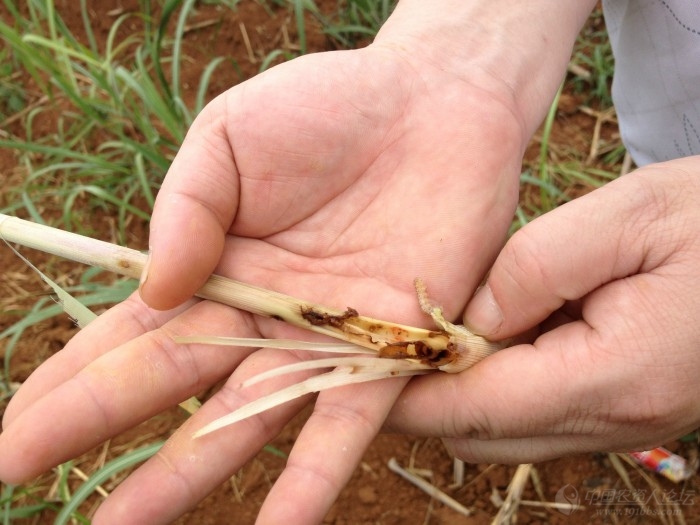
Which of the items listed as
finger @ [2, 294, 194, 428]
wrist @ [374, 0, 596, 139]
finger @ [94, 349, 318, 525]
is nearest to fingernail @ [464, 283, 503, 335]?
finger @ [94, 349, 318, 525]

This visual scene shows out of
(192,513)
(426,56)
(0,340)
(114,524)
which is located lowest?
(192,513)

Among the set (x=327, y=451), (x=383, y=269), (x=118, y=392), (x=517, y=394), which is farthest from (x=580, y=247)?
(x=118, y=392)

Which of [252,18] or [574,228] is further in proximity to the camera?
[252,18]

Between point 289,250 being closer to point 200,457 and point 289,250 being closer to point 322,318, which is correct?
point 322,318

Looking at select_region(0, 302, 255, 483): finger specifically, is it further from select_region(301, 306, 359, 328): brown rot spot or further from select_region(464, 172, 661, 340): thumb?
select_region(464, 172, 661, 340): thumb

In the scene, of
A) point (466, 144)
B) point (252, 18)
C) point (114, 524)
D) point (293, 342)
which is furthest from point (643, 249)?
point (252, 18)

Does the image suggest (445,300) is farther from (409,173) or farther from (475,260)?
(409,173)
